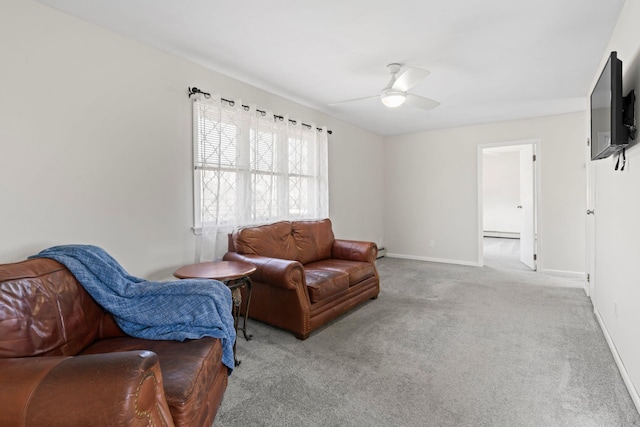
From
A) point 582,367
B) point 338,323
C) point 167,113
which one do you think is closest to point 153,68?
point 167,113

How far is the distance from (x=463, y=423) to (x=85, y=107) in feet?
9.98

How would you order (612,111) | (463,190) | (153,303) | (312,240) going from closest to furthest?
(153,303), (612,111), (312,240), (463,190)

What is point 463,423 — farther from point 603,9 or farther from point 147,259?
point 603,9

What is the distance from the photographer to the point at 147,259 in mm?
2572

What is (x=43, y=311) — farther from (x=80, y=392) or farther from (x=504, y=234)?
(x=504, y=234)

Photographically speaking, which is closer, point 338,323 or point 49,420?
point 49,420

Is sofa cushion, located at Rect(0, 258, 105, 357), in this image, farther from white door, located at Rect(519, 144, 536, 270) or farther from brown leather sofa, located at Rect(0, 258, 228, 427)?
white door, located at Rect(519, 144, 536, 270)

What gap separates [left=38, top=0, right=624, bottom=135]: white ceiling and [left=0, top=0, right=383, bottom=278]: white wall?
18 cm

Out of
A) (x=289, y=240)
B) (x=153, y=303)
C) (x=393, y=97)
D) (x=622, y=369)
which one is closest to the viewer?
(x=153, y=303)

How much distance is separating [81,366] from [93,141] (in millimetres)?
1840

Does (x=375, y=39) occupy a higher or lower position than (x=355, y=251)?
higher

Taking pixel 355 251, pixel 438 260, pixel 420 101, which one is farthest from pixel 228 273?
pixel 438 260

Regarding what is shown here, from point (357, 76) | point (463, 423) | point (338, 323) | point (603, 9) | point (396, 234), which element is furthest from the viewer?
point (396, 234)

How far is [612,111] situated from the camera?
182 cm
